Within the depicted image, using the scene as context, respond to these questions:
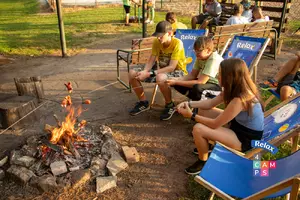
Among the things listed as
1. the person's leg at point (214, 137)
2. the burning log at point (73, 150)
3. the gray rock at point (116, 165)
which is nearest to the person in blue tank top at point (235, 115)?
the person's leg at point (214, 137)

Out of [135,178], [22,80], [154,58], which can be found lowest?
[135,178]

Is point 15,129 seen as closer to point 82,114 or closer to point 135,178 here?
point 82,114

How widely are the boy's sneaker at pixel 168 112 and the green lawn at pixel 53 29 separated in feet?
15.8

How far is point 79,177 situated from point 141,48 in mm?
2921

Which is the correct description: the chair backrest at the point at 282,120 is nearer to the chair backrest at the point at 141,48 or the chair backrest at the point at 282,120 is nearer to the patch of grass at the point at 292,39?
the chair backrest at the point at 141,48

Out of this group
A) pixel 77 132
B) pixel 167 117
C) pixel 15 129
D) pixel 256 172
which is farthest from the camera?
pixel 167 117

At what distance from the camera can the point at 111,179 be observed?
3.27 m

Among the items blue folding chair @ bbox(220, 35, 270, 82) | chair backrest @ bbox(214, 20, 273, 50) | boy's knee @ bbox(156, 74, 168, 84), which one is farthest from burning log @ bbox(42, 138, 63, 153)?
chair backrest @ bbox(214, 20, 273, 50)

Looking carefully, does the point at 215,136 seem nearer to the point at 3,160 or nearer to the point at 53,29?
the point at 3,160

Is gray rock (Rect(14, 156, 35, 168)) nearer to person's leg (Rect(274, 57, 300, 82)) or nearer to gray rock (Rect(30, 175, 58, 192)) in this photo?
gray rock (Rect(30, 175, 58, 192))

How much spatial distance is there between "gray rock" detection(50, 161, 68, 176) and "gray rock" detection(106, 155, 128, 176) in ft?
1.63

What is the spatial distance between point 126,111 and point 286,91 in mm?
2537

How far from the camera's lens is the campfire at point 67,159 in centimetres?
323

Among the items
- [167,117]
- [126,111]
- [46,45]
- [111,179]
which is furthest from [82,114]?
[46,45]
